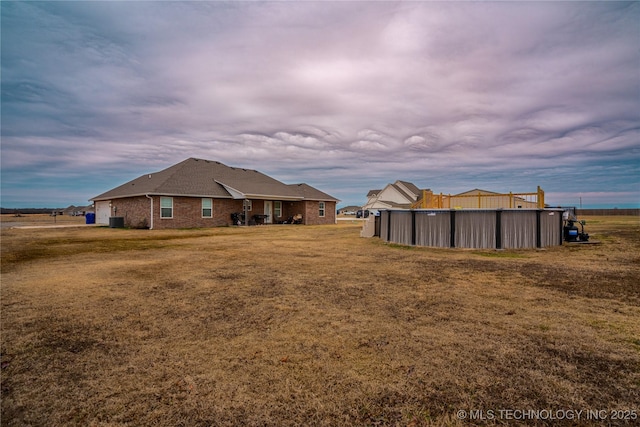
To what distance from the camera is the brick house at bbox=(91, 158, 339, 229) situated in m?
25.6

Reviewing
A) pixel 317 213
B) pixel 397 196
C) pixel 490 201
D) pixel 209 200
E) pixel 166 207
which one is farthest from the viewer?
pixel 397 196

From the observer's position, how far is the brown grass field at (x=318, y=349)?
293cm

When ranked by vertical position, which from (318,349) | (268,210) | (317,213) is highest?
(268,210)

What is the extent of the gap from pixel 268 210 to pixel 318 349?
1143 inches

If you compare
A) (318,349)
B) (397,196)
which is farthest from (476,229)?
(397,196)

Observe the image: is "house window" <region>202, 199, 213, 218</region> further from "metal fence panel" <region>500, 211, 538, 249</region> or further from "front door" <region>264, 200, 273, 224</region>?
"metal fence panel" <region>500, 211, 538, 249</region>

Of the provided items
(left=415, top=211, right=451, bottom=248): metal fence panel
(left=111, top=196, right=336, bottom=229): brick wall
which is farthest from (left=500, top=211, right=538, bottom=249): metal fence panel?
(left=111, top=196, right=336, bottom=229): brick wall

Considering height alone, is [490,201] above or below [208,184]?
below

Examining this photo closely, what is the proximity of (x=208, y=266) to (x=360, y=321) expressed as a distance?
6102 mm

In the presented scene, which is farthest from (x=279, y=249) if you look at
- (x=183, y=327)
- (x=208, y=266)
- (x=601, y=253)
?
(x=601, y=253)

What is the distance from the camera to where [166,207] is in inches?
1001

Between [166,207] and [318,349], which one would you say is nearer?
[318,349]

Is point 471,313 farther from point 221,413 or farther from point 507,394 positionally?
point 221,413

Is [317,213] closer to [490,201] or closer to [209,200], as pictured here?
[209,200]
